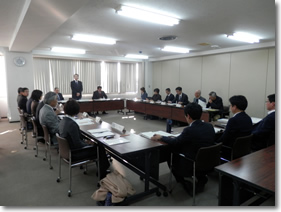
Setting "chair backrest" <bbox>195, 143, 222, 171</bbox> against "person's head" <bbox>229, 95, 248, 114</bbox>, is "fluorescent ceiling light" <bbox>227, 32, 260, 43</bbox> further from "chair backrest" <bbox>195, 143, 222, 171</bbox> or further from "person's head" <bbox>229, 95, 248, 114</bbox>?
"chair backrest" <bbox>195, 143, 222, 171</bbox>

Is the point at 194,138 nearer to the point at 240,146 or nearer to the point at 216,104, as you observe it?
the point at 240,146

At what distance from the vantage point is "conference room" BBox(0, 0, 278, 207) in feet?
7.34

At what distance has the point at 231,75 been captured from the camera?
22.7ft

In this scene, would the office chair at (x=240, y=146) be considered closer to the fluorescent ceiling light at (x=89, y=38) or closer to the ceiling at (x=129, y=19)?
the ceiling at (x=129, y=19)

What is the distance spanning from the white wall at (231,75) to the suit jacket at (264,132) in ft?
13.8

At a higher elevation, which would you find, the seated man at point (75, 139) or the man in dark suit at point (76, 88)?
the man in dark suit at point (76, 88)

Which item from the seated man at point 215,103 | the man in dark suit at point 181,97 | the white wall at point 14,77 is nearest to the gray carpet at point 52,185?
the seated man at point 215,103

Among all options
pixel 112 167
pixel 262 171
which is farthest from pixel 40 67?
pixel 262 171

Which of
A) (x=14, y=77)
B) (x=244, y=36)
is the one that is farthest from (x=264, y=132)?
(x=14, y=77)

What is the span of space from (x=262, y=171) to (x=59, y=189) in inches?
94.2

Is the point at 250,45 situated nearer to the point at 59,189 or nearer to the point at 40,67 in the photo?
the point at 59,189

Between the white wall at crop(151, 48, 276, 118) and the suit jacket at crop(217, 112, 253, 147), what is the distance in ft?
14.6

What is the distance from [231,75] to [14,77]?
784cm

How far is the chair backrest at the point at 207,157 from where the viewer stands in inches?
78.6
